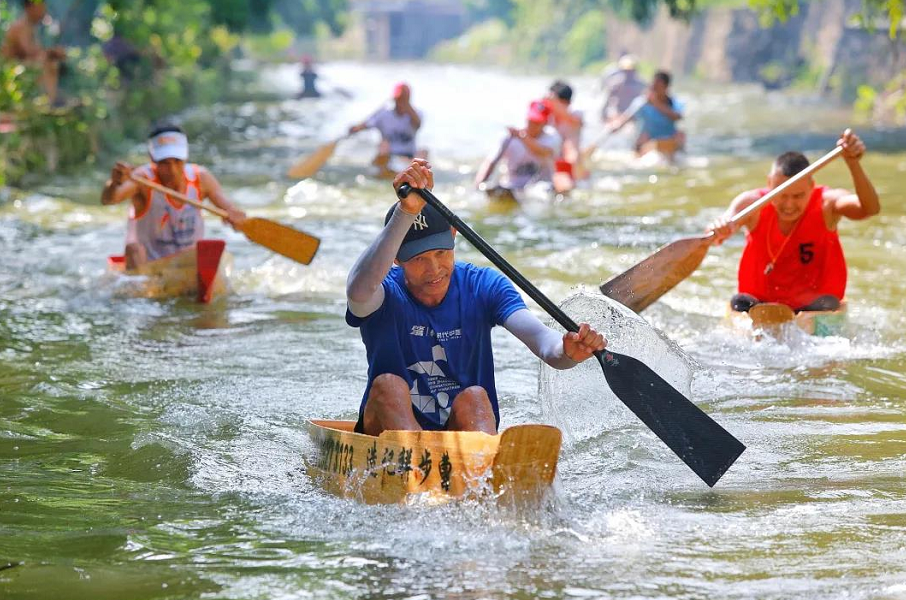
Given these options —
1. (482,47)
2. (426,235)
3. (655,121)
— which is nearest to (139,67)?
(655,121)

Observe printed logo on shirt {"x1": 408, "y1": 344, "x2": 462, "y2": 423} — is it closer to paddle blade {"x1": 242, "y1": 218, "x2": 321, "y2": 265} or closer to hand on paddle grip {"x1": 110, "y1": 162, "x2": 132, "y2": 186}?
paddle blade {"x1": 242, "y1": 218, "x2": 321, "y2": 265}

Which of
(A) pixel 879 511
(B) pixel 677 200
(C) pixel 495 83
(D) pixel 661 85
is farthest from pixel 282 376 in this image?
(C) pixel 495 83

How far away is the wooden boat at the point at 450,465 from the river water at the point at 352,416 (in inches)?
3.0

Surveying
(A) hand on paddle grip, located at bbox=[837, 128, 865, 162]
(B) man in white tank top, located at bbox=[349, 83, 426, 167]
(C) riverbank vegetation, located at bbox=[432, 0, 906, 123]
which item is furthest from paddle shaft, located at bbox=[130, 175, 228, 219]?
(B) man in white tank top, located at bbox=[349, 83, 426, 167]

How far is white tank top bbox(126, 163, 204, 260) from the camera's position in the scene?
10.1 metres

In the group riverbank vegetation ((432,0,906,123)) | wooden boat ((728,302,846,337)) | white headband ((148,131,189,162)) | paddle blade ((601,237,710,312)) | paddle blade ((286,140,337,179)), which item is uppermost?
riverbank vegetation ((432,0,906,123))

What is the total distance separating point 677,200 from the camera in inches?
632

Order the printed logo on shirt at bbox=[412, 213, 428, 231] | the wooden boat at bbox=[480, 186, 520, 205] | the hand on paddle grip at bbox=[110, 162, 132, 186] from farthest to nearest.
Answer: the wooden boat at bbox=[480, 186, 520, 205] < the hand on paddle grip at bbox=[110, 162, 132, 186] < the printed logo on shirt at bbox=[412, 213, 428, 231]

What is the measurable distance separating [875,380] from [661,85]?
11489 mm

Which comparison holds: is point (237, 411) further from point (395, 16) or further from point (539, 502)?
point (395, 16)

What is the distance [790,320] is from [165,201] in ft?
15.3

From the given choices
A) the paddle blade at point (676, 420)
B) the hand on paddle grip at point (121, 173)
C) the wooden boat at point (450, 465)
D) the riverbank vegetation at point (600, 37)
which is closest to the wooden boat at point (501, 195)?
the riverbank vegetation at point (600, 37)

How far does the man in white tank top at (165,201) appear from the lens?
32.5ft

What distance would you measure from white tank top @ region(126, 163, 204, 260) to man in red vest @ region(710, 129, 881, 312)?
4068 millimetres
